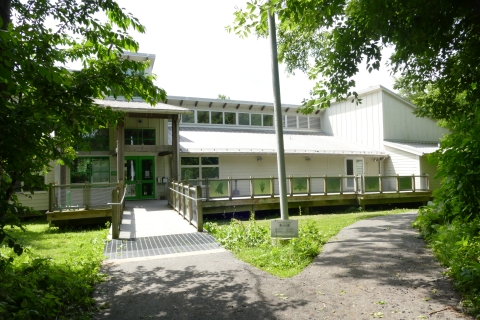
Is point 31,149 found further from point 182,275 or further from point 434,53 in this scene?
point 434,53

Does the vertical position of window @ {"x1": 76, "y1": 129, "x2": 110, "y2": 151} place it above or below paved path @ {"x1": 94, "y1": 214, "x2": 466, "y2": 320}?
above

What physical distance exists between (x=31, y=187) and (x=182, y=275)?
119 inches

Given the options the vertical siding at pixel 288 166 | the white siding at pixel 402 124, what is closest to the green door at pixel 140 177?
the vertical siding at pixel 288 166

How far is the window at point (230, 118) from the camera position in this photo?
25578mm

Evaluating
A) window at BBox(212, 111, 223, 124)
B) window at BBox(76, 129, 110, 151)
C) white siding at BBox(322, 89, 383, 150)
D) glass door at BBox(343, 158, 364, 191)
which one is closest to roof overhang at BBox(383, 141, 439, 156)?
white siding at BBox(322, 89, 383, 150)

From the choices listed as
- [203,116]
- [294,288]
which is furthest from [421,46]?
[203,116]

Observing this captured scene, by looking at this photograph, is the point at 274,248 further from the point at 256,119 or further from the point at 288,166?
the point at 256,119

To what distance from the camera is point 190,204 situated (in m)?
11.5

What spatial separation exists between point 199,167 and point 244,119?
23.9 feet

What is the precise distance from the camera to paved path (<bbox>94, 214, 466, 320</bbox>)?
4.41 meters

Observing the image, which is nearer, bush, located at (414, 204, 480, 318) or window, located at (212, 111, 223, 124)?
bush, located at (414, 204, 480, 318)

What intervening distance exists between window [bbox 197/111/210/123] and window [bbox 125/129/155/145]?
5.31 meters

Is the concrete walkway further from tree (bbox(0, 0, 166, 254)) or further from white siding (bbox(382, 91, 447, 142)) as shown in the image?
white siding (bbox(382, 91, 447, 142))

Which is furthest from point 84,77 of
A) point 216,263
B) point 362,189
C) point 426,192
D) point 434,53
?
point 426,192
